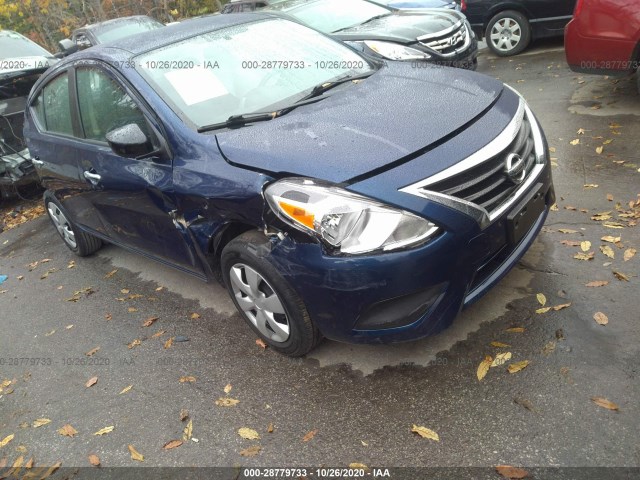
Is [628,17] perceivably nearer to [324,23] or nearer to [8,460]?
[324,23]

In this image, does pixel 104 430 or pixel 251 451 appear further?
pixel 104 430

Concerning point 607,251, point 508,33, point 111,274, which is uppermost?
point 508,33

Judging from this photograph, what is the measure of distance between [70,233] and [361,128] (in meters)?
3.66

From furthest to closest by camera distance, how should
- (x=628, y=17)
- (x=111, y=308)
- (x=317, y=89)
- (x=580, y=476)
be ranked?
(x=628, y=17), (x=111, y=308), (x=317, y=89), (x=580, y=476)

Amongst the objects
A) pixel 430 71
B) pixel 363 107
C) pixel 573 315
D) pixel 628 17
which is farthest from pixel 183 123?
pixel 628 17

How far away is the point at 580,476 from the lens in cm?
215

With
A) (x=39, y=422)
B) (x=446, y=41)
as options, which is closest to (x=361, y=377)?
(x=39, y=422)

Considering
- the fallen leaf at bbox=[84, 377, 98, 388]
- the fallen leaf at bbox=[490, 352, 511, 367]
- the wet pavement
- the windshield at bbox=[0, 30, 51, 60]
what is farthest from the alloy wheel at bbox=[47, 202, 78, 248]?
the fallen leaf at bbox=[490, 352, 511, 367]

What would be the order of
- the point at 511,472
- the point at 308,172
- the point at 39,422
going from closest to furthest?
the point at 511,472, the point at 308,172, the point at 39,422

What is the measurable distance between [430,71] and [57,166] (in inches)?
124

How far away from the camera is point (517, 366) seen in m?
2.74

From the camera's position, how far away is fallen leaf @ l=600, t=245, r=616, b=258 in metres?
3.39

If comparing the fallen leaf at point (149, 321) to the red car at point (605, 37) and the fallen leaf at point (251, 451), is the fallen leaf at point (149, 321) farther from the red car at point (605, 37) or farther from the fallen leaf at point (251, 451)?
the red car at point (605, 37)

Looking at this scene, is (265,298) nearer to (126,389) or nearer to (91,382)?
(126,389)
